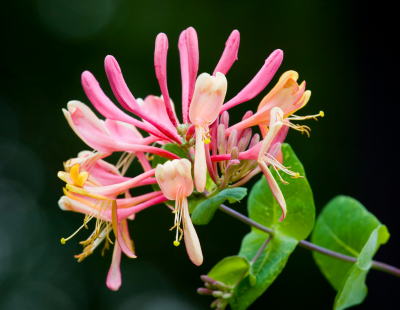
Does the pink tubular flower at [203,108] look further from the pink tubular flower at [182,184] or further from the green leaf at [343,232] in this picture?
the green leaf at [343,232]

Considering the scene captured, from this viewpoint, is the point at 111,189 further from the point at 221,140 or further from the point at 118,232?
the point at 221,140

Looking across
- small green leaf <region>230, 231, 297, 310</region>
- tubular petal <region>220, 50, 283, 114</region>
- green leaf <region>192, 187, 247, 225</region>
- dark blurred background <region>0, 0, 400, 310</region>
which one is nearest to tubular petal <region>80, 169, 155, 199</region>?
green leaf <region>192, 187, 247, 225</region>

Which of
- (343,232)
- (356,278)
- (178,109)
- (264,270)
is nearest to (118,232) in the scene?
(264,270)

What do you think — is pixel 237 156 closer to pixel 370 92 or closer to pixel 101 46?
pixel 370 92

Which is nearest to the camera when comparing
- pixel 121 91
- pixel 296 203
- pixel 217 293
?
pixel 121 91

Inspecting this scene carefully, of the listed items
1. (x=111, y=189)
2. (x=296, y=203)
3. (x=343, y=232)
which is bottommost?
(x=343, y=232)

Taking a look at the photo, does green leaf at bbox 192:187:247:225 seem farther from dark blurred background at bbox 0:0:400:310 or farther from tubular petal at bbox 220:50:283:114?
dark blurred background at bbox 0:0:400:310
